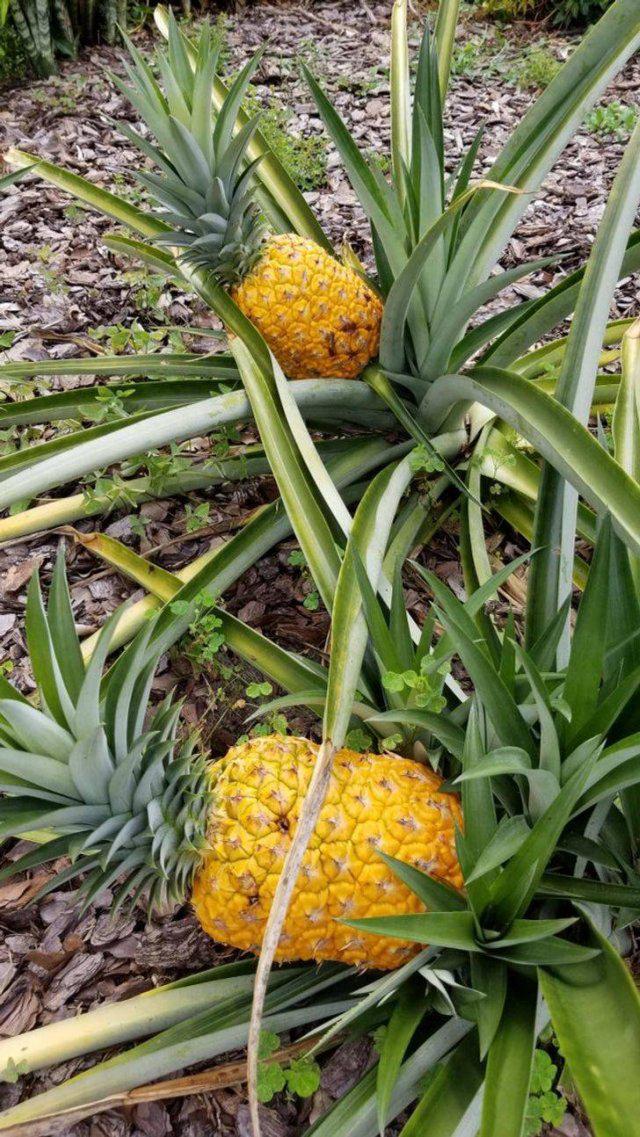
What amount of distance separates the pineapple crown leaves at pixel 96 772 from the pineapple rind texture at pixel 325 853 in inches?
2.3

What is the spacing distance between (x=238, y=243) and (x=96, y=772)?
130 centimetres

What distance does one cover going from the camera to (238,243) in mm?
1798

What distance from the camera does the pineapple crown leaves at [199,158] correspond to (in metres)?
1.63

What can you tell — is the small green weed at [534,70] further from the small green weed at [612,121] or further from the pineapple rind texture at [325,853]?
the pineapple rind texture at [325,853]

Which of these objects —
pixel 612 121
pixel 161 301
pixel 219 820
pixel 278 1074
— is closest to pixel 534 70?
pixel 612 121

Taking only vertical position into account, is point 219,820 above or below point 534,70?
below

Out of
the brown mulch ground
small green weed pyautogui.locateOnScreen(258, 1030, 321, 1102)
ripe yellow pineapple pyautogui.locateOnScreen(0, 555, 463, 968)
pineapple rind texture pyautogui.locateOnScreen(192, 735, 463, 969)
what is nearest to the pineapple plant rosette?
the brown mulch ground

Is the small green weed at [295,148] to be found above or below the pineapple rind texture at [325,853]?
above

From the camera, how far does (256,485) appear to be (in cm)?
221

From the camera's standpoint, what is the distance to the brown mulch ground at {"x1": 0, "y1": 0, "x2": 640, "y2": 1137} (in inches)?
58.9

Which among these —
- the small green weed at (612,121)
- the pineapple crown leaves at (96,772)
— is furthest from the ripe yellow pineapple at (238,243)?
the small green weed at (612,121)

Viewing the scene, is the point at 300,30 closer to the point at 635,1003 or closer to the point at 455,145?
the point at 455,145

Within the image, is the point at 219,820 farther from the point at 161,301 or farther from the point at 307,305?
the point at 161,301

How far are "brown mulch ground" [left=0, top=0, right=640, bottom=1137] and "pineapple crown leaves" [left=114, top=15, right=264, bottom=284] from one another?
26.6 inches
